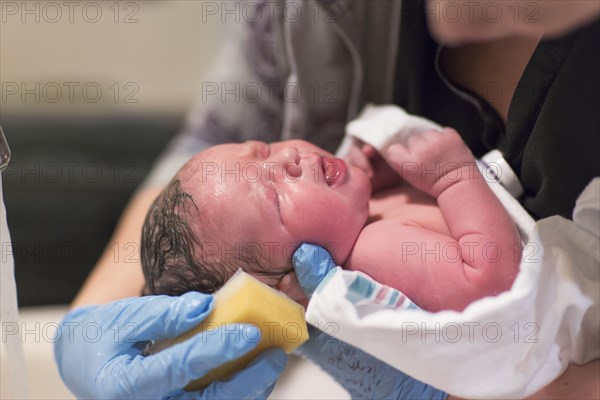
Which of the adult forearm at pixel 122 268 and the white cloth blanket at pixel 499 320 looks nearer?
the white cloth blanket at pixel 499 320

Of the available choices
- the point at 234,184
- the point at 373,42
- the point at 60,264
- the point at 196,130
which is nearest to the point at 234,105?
the point at 196,130

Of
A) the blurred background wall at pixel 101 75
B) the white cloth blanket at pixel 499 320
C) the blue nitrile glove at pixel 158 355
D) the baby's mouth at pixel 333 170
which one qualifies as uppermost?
the baby's mouth at pixel 333 170

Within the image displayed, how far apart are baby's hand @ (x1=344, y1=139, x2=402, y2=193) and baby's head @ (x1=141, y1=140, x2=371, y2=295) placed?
11cm

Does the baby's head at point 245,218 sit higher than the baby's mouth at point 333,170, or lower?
lower

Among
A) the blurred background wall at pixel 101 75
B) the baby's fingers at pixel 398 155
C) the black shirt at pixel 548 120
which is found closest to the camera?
the black shirt at pixel 548 120

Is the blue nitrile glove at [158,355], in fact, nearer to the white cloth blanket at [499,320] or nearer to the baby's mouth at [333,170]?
the white cloth blanket at [499,320]

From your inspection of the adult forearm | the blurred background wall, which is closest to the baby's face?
the adult forearm

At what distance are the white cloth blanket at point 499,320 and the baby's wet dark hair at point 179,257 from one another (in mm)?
121

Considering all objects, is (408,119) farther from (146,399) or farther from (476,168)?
(146,399)

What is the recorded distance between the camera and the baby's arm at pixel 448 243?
0.66m

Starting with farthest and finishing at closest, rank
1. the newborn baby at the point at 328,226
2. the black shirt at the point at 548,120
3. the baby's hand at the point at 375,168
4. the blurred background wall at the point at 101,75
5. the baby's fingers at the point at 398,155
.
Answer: the blurred background wall at the point at 101,75 < the baby's hand at the point at 375,168 < the baby's fingers at the point at 398,155 < the newborn baby at the point at 328,226 < the black shirt at the point at 548,120

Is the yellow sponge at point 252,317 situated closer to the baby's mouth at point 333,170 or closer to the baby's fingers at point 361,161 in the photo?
the baby's mouth at point 333,170

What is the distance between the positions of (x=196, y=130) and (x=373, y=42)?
1.08 feet

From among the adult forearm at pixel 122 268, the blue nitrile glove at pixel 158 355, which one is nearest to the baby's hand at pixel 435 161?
the blue nitrile glove at pixel 158 355
